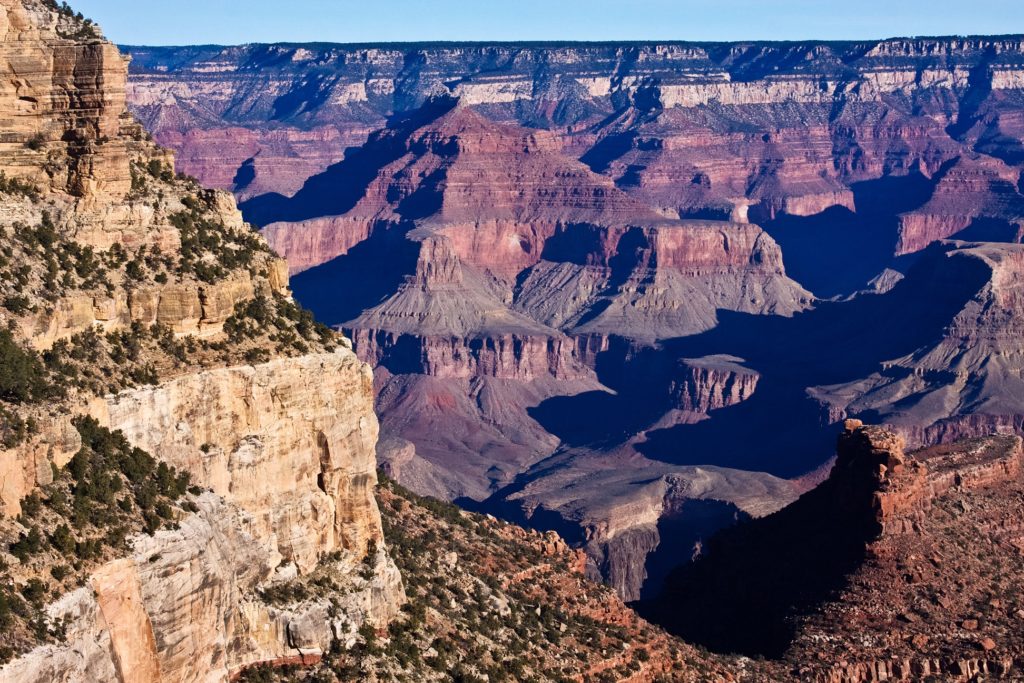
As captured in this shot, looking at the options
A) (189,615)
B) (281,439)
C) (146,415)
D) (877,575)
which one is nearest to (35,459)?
(146,415)

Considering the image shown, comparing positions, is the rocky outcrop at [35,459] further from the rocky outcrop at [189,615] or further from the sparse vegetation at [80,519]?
the rocky outcrop at [189,615]

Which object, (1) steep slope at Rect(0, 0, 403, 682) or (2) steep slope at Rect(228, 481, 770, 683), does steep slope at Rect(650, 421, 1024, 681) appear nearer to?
(2) steep slope at Rect(228, 481, 770, 683)

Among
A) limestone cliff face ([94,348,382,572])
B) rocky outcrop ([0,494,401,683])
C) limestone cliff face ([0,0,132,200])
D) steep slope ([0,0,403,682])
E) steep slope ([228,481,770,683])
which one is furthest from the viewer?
steep slope ([228,481,770,683])

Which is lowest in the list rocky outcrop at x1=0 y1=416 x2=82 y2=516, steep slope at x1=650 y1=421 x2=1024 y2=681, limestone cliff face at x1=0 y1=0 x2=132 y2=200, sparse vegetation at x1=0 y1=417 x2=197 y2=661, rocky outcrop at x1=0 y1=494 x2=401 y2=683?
steep slope at x1=650 y1=421 x2=1024 y2=681

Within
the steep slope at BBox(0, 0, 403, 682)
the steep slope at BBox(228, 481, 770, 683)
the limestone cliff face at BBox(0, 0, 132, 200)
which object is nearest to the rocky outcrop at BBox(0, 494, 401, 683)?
the steep slope at BBox(0, 0, 403, 682)

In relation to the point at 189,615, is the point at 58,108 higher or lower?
higher

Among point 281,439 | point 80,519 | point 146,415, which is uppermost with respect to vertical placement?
point 146,415

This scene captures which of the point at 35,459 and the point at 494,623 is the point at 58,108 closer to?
the point at 35,459
